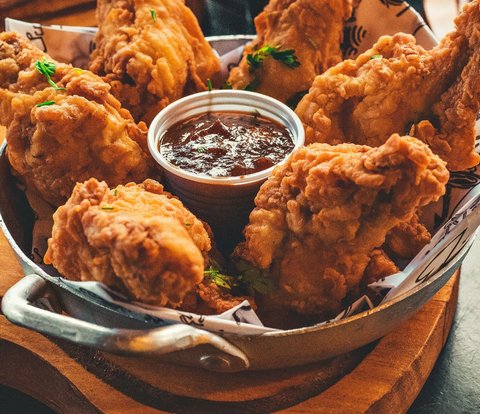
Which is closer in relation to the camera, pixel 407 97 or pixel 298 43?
pixel 407 97

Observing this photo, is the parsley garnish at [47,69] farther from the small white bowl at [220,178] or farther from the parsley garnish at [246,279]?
the parsley garnish at [246,279]

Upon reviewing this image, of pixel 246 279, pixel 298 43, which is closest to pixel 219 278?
pixel 246 279

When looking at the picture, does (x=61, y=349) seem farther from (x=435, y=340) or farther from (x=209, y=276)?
(x=435, y=340)

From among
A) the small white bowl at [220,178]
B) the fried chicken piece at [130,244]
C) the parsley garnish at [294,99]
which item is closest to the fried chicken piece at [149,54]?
the small white bowl at [220,178]

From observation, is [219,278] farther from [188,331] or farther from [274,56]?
[274,56]

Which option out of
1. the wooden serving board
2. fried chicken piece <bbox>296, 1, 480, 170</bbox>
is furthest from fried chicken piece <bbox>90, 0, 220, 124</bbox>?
the wooden serving board

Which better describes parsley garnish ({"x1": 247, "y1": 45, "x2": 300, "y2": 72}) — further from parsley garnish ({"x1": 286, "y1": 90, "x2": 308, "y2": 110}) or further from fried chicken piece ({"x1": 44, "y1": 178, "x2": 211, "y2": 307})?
fried chicken piece ({"x1": 44, "y1": 178, "x2": 211, "y2": 307})

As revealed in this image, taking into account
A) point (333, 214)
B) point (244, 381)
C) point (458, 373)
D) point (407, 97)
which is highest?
point (407, 97)
